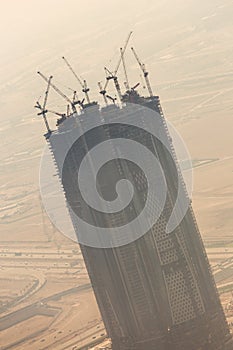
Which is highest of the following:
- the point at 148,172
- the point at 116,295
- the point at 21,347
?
the point at 148,172

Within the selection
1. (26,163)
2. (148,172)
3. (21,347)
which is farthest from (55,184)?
(148,172)

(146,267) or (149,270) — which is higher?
(146,267)

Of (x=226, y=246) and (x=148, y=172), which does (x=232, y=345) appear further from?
(x=226, y=246)

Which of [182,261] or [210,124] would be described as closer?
[182,261]

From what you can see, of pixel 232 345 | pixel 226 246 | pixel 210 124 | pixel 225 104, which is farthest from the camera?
pixel 225 104

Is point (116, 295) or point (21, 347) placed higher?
point (116, 295)

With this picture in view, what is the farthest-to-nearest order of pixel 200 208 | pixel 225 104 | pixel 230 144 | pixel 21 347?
pixel 225 104 < pixel 230 144 < pixel 200 208 < pixel 21 347
